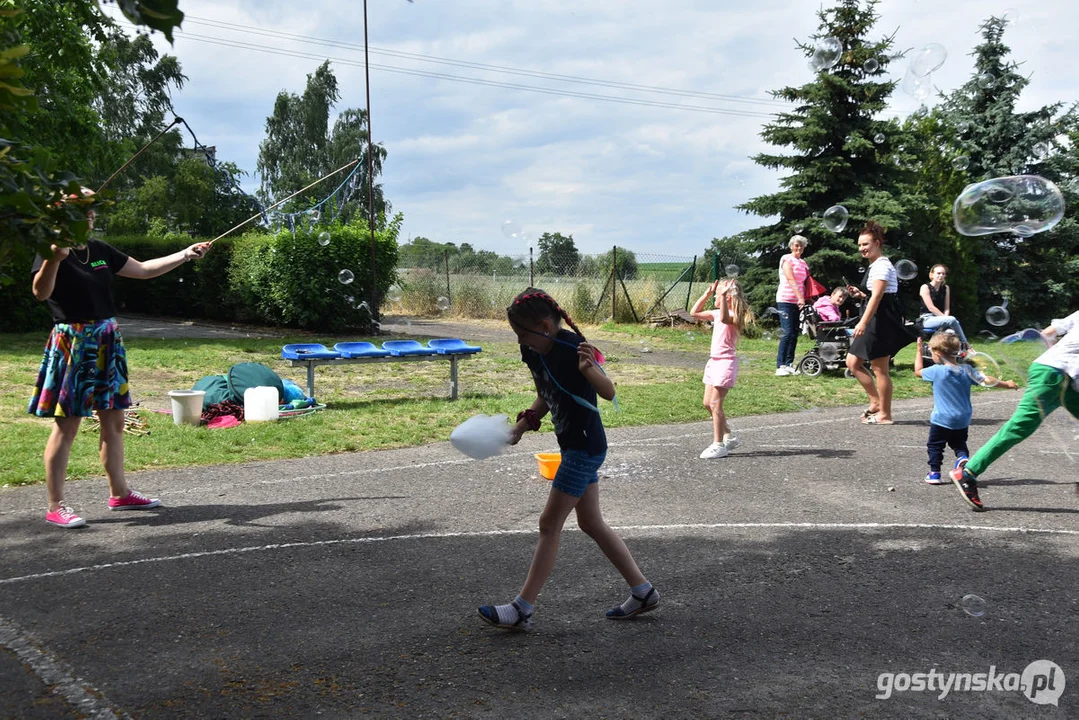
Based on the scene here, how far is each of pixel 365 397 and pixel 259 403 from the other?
196 centimetres

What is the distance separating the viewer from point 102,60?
19.3 m

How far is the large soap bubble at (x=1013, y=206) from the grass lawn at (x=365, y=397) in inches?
37.3

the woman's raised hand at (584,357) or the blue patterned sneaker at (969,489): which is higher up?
the woman's raised hand at (584,357)

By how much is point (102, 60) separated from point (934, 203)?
2001cm

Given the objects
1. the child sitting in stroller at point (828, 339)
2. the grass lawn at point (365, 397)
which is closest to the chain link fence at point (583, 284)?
the grass lawn at point (365, 397)

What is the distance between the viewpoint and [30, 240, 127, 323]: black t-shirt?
5363 mm

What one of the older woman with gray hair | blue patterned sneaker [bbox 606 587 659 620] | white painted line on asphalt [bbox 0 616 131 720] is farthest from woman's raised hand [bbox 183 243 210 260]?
the older woman with gray hair

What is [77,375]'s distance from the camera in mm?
5398

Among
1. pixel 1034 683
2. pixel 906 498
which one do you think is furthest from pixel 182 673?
pixel 906 498

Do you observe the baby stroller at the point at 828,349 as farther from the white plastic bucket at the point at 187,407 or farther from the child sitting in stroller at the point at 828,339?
the white plastic bucket at the point at 187,407

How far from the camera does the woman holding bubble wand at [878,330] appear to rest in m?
8.85
